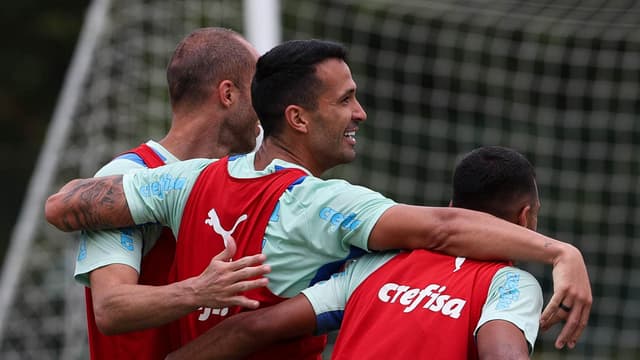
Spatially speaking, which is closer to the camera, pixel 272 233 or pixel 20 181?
pixel 272 233

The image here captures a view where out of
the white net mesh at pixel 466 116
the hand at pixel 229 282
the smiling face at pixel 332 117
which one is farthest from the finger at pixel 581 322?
the white net mesh at pixel 466 116

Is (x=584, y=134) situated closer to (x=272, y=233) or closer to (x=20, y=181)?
(x=272, y=233)

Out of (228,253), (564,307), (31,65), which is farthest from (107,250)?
(31,65)

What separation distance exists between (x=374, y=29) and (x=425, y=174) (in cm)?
150

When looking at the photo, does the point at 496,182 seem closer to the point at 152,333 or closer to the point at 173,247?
the point at 173,247

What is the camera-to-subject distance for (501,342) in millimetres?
3453

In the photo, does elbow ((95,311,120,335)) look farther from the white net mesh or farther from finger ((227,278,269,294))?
the white net mesh

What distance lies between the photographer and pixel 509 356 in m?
3.43

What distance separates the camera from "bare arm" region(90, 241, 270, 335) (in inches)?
146

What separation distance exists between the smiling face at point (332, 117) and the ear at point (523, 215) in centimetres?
61

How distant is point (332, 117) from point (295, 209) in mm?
393

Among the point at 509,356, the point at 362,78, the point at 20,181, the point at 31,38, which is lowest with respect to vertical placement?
→ the point at 20,181

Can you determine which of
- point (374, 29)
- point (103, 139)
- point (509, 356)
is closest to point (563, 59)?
point (374, 29)

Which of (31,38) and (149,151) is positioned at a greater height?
(149,151)
